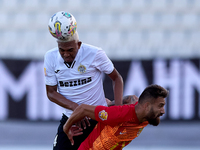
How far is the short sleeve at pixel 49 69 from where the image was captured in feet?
12.9

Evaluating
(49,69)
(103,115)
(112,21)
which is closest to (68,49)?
(49,69)

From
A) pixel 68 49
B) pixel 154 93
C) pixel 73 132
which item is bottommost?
pixel 73 132

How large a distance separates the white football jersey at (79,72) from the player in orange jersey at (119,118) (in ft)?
1.26

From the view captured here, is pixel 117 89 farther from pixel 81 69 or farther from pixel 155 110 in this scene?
pixel 155 110

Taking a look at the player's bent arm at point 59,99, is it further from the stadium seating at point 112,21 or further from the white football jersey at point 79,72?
Result: the stadium seating at point 112,21

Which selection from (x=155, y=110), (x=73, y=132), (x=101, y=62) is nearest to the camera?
(x=155, y=110)

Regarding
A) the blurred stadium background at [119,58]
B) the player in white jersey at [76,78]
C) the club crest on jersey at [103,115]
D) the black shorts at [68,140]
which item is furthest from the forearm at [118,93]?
the blurred stadium background at [119,58]

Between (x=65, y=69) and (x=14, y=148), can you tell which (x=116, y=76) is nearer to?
(x=65, y=69)

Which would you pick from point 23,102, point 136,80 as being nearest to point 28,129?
point 23,102

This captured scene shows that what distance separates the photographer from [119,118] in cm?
355

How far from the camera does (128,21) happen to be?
8.84m

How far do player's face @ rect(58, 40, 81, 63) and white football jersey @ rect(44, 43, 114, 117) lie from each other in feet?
0.34

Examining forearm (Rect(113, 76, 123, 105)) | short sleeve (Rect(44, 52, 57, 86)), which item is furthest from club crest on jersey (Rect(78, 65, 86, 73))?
forearm (Rect(113, 76, 123, 105))

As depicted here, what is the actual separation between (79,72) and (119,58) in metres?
3.42
